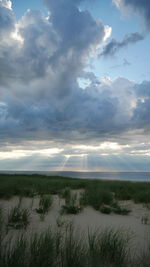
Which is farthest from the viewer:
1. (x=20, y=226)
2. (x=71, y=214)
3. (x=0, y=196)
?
(x=0, y=196)

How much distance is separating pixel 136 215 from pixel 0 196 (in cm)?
641

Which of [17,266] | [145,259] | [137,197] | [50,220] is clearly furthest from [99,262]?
[137,197]

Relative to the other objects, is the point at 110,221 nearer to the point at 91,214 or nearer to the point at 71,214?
the point at 91,214

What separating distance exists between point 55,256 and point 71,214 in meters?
3.27

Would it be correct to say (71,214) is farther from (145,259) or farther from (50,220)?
(145,259)

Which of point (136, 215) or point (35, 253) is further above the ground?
point (35, 253)

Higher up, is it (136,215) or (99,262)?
(99,262)

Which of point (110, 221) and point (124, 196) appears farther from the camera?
point (124, 196)

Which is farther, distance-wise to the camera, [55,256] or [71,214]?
[71,214]

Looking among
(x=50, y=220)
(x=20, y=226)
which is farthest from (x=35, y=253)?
(x=50, y=220)

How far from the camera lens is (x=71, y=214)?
20.1 ft

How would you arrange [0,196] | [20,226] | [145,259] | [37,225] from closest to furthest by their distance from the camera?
[145,259]
[20,226]
[37,225]
[0,196]

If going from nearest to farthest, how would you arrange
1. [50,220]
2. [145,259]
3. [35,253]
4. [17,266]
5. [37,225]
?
1. [17,266]
2. [35,253]
3. [145,259]
4. [37,225]
5. [50,220]

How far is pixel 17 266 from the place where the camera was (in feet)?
7.91
